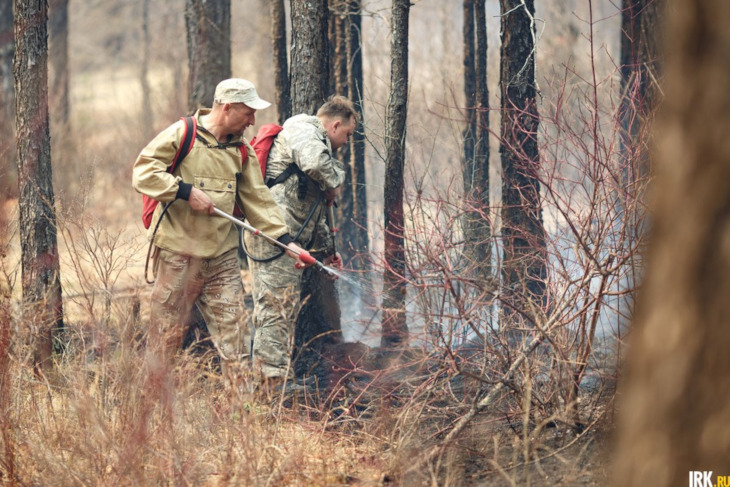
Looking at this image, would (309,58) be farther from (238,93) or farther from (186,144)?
(186,144)

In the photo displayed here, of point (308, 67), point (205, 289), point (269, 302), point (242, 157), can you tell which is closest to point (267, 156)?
point (242, 157)

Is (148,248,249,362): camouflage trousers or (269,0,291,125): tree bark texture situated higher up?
(269,0,291,125): tree bark texture

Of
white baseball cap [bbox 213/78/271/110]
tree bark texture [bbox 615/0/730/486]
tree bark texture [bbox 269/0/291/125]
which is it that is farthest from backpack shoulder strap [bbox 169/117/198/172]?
tree bark texture [bbox 269/0/291/125]

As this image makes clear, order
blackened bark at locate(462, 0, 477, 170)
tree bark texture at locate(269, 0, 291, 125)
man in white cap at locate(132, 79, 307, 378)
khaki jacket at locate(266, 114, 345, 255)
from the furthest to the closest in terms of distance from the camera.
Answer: blackened bark at locate(462, 0, 477, 170) < tree bark texture at locate(269, 0, 291, 125) < khaki jacket at locate(266, 114, 345, 255) < man in white cap at locate(132, 79, 307, 378)

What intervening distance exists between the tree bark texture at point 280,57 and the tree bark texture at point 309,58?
2.63 meters

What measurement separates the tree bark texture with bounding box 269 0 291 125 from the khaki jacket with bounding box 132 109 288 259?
4728mm

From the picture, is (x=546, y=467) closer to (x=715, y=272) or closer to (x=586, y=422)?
(x=586, y=422)

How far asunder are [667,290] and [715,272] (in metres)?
0.10

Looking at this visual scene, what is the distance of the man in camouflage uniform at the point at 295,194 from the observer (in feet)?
20.4

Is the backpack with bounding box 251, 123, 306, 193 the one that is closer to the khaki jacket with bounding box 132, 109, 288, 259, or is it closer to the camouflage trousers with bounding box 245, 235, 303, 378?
the camouflage trousers with bounding box 245, 235, 303, 378

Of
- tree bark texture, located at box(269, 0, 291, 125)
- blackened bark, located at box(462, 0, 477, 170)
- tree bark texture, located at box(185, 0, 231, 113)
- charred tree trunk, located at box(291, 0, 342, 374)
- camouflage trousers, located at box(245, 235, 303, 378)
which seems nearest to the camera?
camouflage trousers, located at box(245, 235, 303, 378)

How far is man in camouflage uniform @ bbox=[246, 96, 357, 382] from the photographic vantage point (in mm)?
6230

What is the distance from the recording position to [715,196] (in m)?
1.70

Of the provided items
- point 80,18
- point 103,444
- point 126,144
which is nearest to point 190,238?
point 103,444
